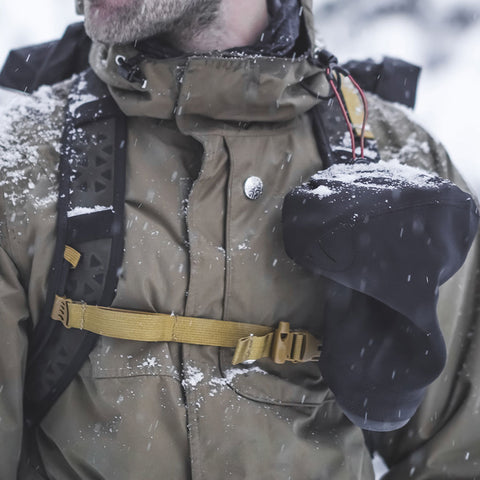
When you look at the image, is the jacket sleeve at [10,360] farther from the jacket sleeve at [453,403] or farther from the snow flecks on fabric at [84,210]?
the jacket sleeve at [453,403]

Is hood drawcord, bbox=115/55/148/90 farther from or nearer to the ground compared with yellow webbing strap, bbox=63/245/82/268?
farther from the ground

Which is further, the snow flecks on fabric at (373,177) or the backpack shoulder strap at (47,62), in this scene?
the backpack shoulder strap at (47,62)

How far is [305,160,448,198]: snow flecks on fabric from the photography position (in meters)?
1.78

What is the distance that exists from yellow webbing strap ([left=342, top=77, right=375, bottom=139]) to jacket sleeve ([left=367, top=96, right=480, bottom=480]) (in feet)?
0.99

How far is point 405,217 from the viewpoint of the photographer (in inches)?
68.4

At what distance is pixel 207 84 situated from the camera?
6.37ft

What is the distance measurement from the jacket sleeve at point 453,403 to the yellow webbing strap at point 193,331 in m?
0.55

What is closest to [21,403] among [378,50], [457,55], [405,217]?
[405,217]

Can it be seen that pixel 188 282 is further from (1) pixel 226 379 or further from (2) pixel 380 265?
(2) pixel 380 265

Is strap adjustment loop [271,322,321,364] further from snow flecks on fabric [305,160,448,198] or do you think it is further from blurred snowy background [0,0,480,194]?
blurred snowy background [0,0,480,194]

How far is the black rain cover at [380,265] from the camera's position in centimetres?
174

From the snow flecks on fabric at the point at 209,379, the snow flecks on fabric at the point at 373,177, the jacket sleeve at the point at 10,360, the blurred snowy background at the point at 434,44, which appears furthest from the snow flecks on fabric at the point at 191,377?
the blurred snowy background at the point at 434,44

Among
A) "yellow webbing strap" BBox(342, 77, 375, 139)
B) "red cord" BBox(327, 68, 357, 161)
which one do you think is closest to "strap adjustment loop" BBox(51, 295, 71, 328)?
"red cord" BBox(327, 68, 357, 161)

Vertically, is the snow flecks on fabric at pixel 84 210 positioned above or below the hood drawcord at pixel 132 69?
below
